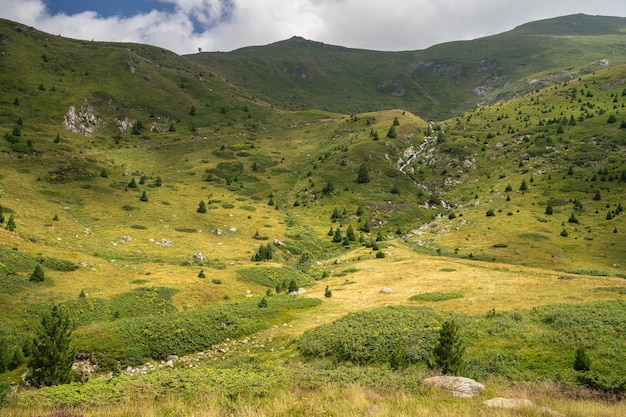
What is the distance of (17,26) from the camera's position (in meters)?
142

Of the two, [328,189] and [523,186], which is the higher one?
[523,186]

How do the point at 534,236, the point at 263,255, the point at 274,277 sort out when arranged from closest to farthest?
the point at 274,277 → the point at 263,255 → the point at 534,236

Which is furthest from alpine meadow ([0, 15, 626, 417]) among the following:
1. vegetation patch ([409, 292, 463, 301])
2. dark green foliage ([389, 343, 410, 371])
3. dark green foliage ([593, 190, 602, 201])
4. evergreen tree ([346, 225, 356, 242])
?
evergreen tree ([346, 225, 356, 242])

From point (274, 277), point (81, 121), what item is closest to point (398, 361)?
point (274, 277)

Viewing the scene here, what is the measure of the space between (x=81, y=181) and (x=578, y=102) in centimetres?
15997

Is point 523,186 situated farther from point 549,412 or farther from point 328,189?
point 549,412

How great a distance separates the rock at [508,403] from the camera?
1046 cm

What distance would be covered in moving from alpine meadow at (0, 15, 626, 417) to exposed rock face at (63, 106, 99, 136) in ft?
3.13

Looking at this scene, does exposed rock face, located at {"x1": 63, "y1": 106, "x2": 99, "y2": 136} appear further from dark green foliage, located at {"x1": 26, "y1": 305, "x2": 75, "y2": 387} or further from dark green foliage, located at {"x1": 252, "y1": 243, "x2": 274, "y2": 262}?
dark green foliage, located at {"x1": 26, "y1": 305, "x2": 75, "y2": 387}

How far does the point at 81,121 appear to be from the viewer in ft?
359

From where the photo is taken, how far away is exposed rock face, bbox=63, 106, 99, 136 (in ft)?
346

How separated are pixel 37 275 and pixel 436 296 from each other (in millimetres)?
35225

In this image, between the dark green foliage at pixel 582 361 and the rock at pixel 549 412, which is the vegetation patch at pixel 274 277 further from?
the rock at pixel 549 412

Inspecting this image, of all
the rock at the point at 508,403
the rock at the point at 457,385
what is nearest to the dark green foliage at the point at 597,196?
the rock at the point at 457,385
